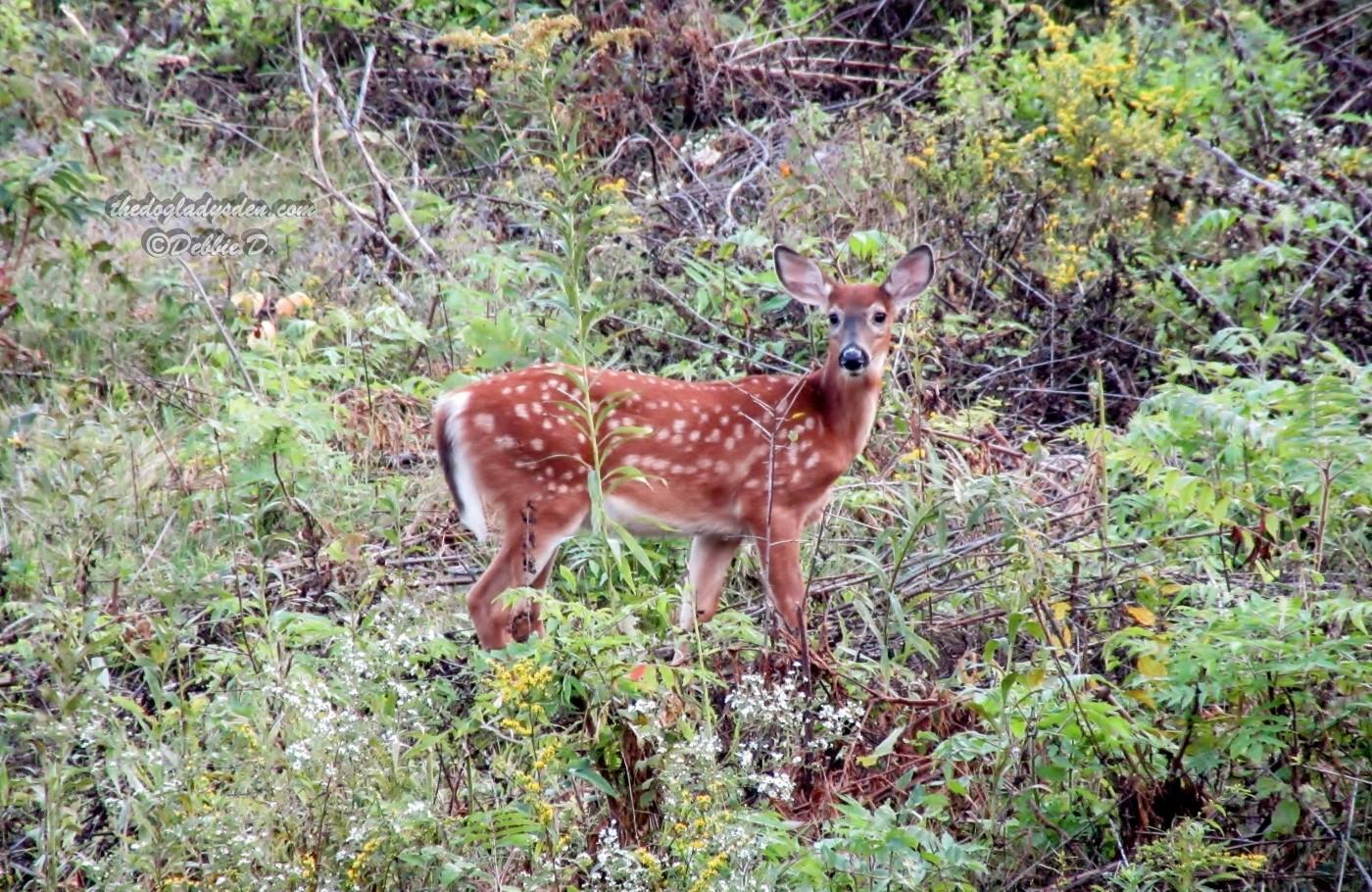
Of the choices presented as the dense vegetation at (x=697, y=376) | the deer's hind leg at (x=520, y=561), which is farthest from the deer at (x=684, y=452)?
the dense vegetation at (x=697, y=376)

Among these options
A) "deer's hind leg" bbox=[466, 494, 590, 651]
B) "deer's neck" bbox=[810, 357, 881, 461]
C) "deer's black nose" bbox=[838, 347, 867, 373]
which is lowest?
"deer's hind leg" bbox=[466, 494, 590, 651]

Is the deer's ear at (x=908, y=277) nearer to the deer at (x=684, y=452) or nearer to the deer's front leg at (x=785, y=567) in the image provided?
the deer at (x=684, y=452)

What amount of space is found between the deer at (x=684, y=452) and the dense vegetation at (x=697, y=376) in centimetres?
16

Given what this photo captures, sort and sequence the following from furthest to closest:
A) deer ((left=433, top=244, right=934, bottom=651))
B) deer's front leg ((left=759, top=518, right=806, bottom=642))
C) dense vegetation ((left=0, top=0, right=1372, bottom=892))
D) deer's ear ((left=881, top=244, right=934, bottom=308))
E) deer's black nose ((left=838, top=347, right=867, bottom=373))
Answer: deer's ear ((left=881, top=244, right=934, bottom=308)) < deer's black nose ((left=838, top=347, right=867, bottom=373)) < deer ((left=433, top=244, right=934, bottom=651)) < deer's front leg ((left=759, top=518, right=806, bottom=642)) < dense vegetation ((left=0, top=0, right=1372, bottom=892))

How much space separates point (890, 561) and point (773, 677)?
4.22 feet

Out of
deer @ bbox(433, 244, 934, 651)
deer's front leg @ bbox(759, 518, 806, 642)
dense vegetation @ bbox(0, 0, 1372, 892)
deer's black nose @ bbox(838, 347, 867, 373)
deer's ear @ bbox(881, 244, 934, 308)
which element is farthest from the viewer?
deer's ear @ bbox(881, 244, 934, 308)

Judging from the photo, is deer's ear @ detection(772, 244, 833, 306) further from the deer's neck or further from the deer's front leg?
A: the deer's front leg

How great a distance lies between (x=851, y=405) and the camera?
22.6 feet

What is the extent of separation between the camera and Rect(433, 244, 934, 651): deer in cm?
631

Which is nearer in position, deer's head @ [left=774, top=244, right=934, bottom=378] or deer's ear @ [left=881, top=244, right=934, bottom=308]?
deer's head @ [left=774, top=244, right=934, bottom=378]

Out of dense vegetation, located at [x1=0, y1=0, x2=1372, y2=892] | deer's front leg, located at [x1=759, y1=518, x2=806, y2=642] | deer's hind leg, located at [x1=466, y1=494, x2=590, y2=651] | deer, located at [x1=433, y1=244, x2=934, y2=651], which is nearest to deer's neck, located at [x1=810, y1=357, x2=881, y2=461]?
deer, located at [x1=433, y1=244, x2=934, y2=651]

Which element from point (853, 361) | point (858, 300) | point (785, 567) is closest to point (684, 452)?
point (785, 567)

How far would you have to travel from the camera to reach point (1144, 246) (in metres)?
8.29

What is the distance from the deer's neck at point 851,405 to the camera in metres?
6.83
